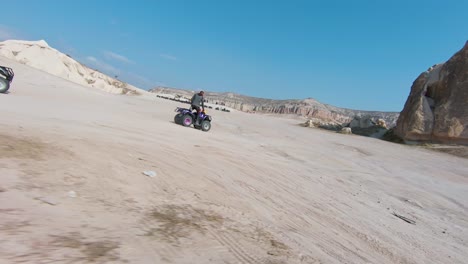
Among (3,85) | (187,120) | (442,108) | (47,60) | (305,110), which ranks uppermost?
(47,60)

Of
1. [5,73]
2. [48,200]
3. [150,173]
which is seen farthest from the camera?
[5,73]

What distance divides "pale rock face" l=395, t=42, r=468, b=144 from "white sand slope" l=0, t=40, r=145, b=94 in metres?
34.4

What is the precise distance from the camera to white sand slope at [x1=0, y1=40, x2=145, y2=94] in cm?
3511

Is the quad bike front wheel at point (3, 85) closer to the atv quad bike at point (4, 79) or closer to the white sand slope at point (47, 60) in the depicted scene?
the atv quad bike at point (4, 79)

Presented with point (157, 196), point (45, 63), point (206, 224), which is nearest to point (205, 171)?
point (157, 196)

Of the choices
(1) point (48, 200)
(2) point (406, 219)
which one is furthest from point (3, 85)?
(2) point (406, 219)

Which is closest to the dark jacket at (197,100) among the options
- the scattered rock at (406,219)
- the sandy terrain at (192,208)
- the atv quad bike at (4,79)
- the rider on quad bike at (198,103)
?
the rider on quad bike at (198,103)

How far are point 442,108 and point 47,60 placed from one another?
125 feet

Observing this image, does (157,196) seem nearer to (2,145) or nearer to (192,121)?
(2,145)

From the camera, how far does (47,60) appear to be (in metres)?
37.1

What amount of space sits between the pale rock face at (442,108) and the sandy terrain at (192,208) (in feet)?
42.2

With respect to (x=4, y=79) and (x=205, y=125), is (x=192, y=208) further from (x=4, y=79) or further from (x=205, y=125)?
(x=4, y=79)

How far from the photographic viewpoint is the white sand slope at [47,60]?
35109 millimetres

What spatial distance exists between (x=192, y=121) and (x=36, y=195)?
1212 cm
